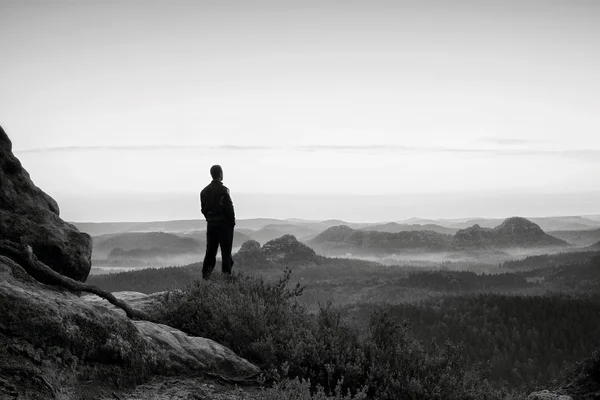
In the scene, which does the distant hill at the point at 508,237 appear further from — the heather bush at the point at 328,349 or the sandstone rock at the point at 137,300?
the heather bush at the point at 328,349

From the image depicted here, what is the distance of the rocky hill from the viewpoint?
12.5 feet

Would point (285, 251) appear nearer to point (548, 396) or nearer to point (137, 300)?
point (137, 300)

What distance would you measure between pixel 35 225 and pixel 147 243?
74316 millimetres

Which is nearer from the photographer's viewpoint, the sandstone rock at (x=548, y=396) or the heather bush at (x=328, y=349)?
the heather bush at (x=328, y=349)

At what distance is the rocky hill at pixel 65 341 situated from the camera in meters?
3.79

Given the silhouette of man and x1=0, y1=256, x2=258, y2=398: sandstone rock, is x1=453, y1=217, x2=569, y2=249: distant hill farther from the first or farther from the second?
x1=0, y1=256, x2=258, y2=398: sandstone rock

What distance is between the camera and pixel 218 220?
10523mm

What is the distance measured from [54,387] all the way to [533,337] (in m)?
16.8

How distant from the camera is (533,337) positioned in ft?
53.4

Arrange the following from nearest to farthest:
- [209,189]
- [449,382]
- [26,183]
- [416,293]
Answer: [449,382] → [26,183] → [209,189] → [416,293]

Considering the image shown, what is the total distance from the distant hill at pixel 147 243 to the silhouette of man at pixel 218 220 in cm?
6622

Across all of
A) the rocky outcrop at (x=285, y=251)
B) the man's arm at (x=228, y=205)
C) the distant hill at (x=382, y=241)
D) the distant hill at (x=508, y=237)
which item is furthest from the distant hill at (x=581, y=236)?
the man's arm at (x=228, y=205)

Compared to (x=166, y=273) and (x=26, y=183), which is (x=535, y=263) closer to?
(x=166, y=273)

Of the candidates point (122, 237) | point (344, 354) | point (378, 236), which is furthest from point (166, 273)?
point (122, 237)
